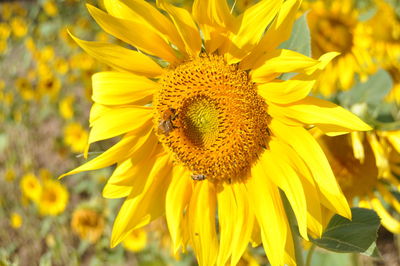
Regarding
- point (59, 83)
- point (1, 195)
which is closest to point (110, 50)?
point (1, 195)

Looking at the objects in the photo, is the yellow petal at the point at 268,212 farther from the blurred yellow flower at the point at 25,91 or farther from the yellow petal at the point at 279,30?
the blurred yellow flower at the point at 25,91

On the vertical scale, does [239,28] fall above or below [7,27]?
above

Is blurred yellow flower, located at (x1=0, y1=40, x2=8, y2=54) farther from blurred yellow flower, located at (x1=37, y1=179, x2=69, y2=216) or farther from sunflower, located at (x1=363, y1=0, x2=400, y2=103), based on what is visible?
sunflower, located at (x1=363, y1=0, x2=400, y2=103)

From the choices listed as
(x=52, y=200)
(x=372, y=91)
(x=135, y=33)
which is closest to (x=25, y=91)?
(x=52, y=200)

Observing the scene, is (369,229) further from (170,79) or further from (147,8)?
(147,8)

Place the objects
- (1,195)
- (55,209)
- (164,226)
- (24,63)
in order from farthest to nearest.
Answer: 1. (24,63)
2. (1,195)
3. (55,209)
4. (164,226)

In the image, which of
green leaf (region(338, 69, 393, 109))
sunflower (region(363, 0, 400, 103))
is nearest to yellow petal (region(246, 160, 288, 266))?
green leaf (region(338, 69, 393, 109))
